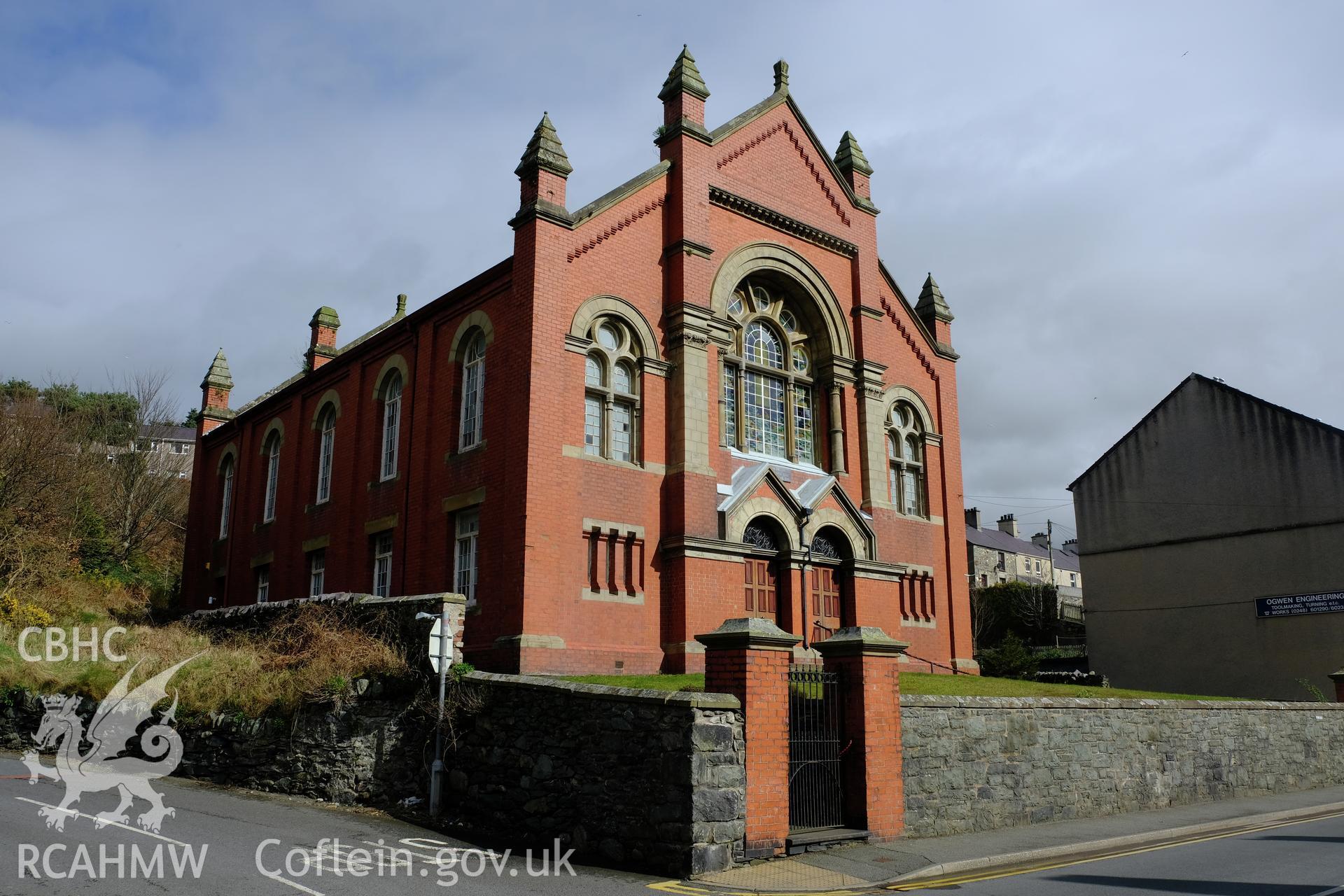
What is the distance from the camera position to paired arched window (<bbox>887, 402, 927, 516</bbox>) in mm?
25641

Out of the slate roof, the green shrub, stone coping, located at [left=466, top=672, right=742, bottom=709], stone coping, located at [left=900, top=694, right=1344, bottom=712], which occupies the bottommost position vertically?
stone coping, located at [left=900, top=694, right=1344, bottom=712]

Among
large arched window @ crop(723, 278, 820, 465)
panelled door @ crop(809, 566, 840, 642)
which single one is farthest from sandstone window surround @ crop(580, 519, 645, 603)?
panelled door @ crop(809, 566, 840, 642)

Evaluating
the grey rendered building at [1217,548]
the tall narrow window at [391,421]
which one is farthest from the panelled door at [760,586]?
the grey rendered building at [1217,548]

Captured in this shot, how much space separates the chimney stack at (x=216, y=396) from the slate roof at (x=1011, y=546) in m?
42.7

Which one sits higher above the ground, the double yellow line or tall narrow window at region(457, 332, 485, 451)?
tall narrow window at region(457, 332, 485, 451)

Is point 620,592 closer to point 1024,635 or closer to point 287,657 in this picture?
point 287,657

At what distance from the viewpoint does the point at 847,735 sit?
12.6 m

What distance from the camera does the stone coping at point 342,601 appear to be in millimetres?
14961

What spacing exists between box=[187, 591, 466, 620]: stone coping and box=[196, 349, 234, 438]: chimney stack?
1468cm

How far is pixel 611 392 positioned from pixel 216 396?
2162 centimetres

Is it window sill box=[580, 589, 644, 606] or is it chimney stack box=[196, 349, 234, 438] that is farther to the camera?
chimney stack box=[196, 349, 234, 438]

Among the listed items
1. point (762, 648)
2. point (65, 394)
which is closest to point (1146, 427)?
point (762, 648)

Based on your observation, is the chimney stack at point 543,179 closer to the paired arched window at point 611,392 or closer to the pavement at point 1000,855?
the paired arched window at point 611,392

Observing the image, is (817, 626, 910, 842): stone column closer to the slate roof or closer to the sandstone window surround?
the sandstone window surround
